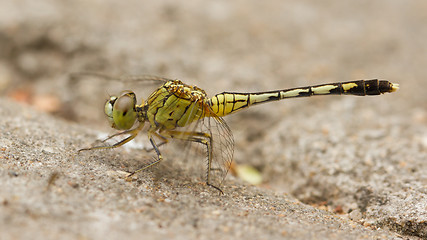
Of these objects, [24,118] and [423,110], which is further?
[423,110]

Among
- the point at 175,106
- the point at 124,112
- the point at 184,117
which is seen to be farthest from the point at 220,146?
the point at 124,112

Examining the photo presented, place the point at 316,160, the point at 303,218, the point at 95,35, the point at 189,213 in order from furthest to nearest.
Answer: the point at 95,35 → the point at 316,160 → the point at 303,218 → the point at 189,213

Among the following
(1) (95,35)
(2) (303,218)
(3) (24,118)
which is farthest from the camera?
(1) (95,35)

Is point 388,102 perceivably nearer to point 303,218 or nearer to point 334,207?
point 334,207

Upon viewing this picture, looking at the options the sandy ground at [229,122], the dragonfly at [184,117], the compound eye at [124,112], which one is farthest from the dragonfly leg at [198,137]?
the compound eye at [124,112]

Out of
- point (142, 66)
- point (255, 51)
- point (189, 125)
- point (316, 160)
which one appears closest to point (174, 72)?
point (142, 66)

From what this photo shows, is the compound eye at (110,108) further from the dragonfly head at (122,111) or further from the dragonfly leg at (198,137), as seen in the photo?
the dragonfly leg at (198,137)

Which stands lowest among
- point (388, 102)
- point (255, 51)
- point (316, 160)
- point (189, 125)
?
point (316, 160)
